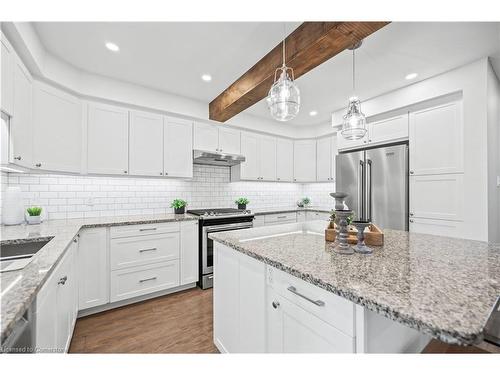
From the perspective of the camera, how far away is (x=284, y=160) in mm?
4539

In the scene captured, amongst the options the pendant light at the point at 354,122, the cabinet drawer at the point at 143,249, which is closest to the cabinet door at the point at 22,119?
the cabinet drawer at the point at 143,249

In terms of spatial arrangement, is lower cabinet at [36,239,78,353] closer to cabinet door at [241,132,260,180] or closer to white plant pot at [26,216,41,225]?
white plant pot at [26,216,41,225]

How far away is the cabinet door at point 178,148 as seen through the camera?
316 centimetres

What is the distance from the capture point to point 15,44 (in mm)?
1713

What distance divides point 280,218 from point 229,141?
1.67m

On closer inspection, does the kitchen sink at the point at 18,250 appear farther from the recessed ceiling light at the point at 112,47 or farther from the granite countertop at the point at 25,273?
the recessed ceiling light at the point at 112,47

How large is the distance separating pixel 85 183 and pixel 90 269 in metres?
1.12

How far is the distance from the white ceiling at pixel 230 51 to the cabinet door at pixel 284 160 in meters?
1.67

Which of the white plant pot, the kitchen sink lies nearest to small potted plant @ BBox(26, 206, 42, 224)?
the white plant pot

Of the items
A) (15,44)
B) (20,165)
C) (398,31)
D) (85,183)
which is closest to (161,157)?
(85,183)

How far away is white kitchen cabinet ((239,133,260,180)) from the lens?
155 inches

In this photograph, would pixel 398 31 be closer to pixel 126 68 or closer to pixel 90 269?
pixel 126 68

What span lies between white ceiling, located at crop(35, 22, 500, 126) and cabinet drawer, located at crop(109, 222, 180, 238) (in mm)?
1742

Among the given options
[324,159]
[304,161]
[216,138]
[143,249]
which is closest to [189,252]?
[143,249]
